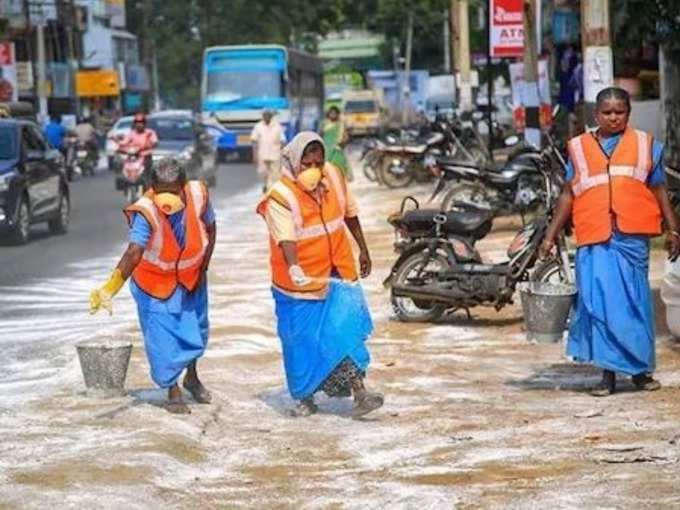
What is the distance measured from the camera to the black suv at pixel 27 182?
21.8 meters

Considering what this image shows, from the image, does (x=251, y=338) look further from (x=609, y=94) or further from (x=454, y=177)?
(x=454, y=177)

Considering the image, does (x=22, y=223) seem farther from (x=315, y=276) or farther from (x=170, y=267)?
(x=315, y=276)

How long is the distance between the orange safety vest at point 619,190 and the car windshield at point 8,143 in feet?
45.0

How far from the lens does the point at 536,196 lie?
65.7 feet

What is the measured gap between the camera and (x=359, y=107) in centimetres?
7338

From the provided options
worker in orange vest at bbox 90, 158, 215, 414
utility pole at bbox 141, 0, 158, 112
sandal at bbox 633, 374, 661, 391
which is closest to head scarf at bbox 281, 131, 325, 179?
worker in orange vest at bbox 90, 158, 215, 414

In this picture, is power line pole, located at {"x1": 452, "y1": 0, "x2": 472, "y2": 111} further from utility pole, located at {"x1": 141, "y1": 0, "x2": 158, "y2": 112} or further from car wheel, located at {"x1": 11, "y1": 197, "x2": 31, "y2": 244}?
utility pole, located at {"x1": 141, "y1": 0, "x2": 158, "y2": 112}

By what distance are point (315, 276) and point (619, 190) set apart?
175 cm

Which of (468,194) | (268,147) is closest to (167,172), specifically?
(468,194)

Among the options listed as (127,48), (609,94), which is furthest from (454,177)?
(127,48)

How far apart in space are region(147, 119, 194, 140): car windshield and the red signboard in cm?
759

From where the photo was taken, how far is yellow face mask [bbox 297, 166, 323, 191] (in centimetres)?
935

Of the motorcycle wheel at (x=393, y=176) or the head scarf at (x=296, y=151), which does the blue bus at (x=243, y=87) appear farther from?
the head scarf at (x=296, y=151)

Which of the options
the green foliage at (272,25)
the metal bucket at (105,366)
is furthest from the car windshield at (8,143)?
the green foliage at (272,25)
